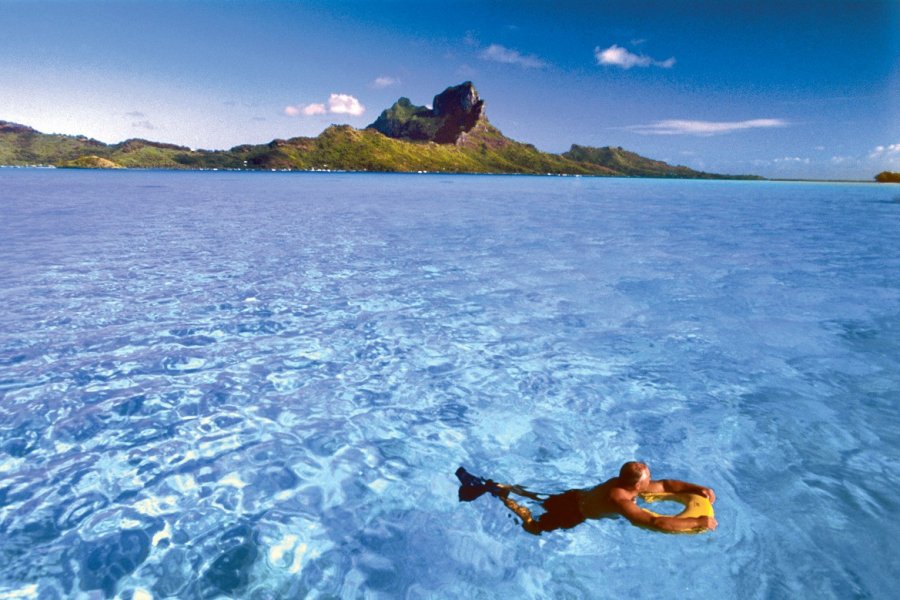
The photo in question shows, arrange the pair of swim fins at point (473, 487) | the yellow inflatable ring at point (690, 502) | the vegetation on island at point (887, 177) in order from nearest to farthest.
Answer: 1. the yellow inflatable ring at point (690, 502)
2. the pair of swim fins at point (473, 487)
3. the vegetation on island at point (887, 177)

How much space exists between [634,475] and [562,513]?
122cm

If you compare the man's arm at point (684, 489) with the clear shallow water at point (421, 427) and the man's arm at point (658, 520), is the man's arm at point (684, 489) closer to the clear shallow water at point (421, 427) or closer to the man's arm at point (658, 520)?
the man's arm at point (658, 520)

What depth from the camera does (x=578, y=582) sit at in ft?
19.0

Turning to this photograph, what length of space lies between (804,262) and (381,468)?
27.5 m

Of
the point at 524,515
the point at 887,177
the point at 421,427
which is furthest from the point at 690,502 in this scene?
the point at 887,177

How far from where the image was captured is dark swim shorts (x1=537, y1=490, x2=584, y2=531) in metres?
6.53

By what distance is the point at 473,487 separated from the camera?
7.29 m

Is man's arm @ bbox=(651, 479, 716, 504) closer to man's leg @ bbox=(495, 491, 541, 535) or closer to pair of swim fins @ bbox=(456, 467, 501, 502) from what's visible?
man's leg @ bbox=(495, 491, 541, 535)

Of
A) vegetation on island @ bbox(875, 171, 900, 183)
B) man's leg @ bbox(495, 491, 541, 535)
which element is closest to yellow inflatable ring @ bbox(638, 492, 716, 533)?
man's leg @ bbox(495, 491, 541, 535)

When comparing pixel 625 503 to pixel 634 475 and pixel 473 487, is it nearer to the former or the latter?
pixel 634 475

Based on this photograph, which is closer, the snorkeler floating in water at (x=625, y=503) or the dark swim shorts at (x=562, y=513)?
the snorkeler floating in water at (x=625, y=503)

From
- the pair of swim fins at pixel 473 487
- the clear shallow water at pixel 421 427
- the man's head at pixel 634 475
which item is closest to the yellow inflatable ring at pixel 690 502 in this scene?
the man's head at pixel 634 475

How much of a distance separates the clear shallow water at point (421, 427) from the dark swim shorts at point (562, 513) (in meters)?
0.18

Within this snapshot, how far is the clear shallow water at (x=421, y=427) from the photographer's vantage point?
19.4ft
